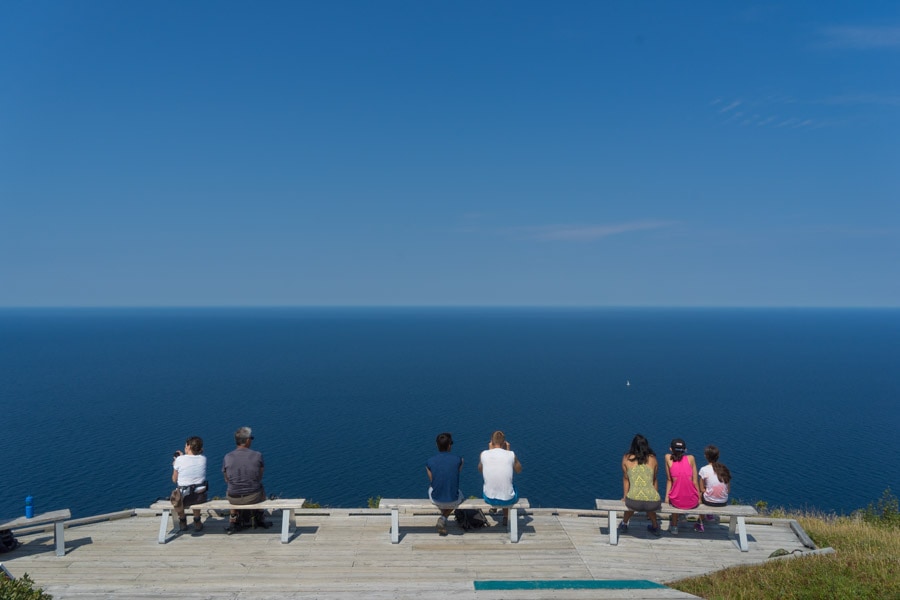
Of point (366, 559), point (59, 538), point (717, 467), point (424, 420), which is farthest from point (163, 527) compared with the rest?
point (424, 420)

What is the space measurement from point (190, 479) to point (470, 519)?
570 cm

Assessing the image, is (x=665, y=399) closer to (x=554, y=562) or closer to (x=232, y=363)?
(x=554, y=562)

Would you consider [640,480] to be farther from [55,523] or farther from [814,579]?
[55,523]

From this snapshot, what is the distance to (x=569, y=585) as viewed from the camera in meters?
8.19

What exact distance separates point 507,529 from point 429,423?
199 ft

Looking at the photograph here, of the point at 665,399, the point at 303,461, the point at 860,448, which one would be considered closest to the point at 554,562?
the point at 303,461

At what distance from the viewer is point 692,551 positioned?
9883 millimetres

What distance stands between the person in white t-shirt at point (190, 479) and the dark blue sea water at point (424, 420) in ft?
111

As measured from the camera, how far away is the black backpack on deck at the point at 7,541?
9.52m

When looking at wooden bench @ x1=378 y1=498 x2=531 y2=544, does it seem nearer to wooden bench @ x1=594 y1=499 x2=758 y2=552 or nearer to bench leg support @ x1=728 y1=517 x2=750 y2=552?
wooden bench @ x1=594 y1=499 x2=758 y2=552

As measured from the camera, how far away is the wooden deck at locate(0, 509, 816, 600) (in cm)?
805

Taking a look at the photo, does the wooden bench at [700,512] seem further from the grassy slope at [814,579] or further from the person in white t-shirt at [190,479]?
the person in white t-shirt at [190,479]

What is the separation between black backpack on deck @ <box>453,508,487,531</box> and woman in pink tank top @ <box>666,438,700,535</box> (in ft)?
12.4

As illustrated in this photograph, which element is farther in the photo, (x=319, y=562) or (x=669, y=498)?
(x=669, y=498)
